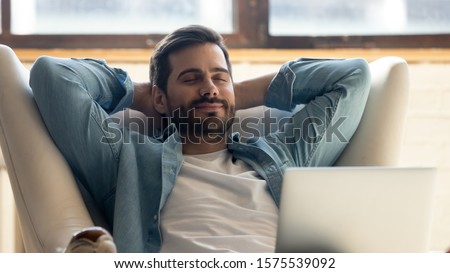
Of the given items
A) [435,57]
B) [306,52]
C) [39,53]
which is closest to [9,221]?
[39,53]

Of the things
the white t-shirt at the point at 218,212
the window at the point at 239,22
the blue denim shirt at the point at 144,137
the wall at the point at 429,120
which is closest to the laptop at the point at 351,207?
the white t-shirt at the point at 218,212

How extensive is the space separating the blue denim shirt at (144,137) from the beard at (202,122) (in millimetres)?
31

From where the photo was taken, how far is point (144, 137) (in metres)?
1.82

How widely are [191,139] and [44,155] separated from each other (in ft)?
1.20

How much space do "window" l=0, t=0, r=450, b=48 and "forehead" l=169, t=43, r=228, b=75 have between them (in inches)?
27.6

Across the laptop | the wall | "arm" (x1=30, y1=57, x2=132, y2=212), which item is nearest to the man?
"arm" (x1=30, y1=57, x2=132, y2=212)

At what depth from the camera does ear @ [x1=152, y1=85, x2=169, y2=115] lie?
1.92m

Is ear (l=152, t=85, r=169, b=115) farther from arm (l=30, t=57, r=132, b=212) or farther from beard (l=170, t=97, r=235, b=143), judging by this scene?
arm (l=30, t=57, r=132, b=212)

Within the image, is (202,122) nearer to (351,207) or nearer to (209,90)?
(209,90)

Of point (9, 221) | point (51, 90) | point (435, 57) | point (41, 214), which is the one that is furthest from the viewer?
point (435, 57)

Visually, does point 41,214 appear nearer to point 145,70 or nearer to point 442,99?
point 145,70

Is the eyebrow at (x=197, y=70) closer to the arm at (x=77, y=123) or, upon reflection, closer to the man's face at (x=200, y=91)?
the man's face at (x=200, y=91)

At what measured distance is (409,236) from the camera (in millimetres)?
1226

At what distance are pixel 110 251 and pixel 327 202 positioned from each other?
34cm
